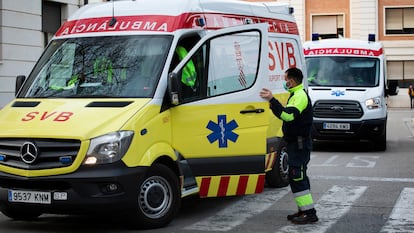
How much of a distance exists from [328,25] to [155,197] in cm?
4408

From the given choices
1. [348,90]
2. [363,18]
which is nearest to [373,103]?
[348,90]

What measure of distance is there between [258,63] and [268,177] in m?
2.28

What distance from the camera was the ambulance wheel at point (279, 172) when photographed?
10562 millimetres

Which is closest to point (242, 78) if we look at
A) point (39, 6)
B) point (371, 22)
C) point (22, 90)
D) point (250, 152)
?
point (250, 152)

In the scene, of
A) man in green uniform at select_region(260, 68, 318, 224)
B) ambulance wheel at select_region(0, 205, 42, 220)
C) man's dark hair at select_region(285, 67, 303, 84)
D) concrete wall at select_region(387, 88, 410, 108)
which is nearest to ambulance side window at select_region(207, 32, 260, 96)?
man in green uniform at select_region(260, 68, 318, 224)

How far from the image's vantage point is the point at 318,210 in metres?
8.95

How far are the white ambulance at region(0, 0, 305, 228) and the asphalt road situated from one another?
32 cm

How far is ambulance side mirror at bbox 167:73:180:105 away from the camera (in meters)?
7.62

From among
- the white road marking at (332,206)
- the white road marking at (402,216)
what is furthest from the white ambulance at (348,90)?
the white road marking at (402,216)

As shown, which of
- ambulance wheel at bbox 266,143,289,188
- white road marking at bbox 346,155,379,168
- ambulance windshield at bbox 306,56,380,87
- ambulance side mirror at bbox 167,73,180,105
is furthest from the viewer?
ambulance windshield at bbox 306,56,380,87

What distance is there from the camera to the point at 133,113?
736cm

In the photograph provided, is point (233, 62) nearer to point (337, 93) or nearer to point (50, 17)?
point (337, 93)

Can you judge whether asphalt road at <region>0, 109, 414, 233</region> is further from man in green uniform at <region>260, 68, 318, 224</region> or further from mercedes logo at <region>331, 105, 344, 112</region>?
mercedes logo at <region>331, 105, 344, 112</region>

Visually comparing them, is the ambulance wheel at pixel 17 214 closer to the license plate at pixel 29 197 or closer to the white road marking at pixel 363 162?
the license plate at pixel 29 197
